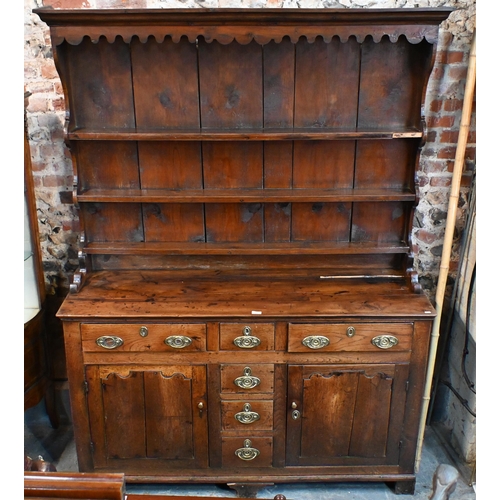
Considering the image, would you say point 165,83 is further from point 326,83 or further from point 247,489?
point 247,489

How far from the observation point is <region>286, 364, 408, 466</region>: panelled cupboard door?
220cm

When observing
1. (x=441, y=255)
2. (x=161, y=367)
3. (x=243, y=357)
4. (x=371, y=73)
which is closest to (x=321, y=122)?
(x=371, y=73)

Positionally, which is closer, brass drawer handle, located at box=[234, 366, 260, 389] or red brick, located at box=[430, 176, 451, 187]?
brass drawer handle, located at box=[234, 366, 260, 389]

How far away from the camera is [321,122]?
7.56 feet

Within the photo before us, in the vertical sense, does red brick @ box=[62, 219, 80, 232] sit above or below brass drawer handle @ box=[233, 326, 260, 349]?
above

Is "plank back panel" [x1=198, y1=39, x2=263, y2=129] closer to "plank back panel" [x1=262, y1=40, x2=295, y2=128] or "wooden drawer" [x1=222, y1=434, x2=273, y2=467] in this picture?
"plank back panel" [x1=262, y1=40, x2=295, y2=128]

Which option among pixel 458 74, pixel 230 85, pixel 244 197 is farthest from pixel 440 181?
pixel 230 85

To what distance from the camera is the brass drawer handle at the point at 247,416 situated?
2.25 m

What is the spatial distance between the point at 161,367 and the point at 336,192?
1.09 metres

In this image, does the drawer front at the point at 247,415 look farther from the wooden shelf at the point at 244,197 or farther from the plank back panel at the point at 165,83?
the plank back panel at the point at 165,83

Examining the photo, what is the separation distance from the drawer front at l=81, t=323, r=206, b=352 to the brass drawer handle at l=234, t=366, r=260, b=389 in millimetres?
205

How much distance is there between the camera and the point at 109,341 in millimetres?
2137

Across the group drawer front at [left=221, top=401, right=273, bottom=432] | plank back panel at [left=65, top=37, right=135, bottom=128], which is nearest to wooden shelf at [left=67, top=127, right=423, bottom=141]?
plank back panel at [left=65, top=37, right=135, bottom=128]

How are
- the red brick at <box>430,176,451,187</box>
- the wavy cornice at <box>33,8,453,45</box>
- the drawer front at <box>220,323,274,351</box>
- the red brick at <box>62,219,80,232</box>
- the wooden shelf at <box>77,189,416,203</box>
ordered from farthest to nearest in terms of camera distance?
1. the red brick at <box>62,219,80,232</box>
2. the red brick at <box>430,176,451,187</box>
3. the wooden shelf at <box>77,189,416,203</box>
4. the drawer front at <box>220,323,274,351</box>
5. the wavy cornice at <box>33,8,453,45</box>
